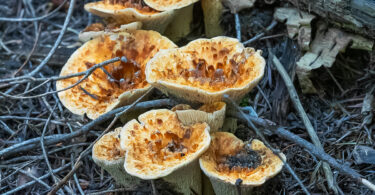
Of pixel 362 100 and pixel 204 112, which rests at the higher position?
pixel 204 112

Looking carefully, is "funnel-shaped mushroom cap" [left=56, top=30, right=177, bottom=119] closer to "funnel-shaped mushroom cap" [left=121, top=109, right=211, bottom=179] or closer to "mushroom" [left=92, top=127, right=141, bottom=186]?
"mushroom" [left=92, top=127, right=141, bottom=186]

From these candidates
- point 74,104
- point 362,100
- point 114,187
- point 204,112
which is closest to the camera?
point 204,112

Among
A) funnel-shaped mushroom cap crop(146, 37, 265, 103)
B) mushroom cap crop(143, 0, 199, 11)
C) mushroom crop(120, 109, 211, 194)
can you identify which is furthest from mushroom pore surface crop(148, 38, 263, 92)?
mushroom cap crop(143, 0, 199, 11)

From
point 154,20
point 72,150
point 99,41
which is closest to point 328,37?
point 154,20

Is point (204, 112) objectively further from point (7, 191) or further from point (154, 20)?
point (7, 191)

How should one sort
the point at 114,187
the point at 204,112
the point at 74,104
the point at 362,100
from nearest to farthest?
the point at 204,112 → the point at 114,187 → the point at 74,104 → the point at 362,100

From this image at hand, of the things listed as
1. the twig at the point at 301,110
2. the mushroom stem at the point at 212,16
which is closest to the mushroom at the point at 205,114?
the twig at the point at 301,110

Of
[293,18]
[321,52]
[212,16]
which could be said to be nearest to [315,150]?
[321,52]

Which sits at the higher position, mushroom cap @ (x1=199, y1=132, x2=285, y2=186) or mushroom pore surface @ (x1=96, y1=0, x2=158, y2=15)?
mushroom pore surface @ (x1=96, y1=0, x2=158, y2=15)
